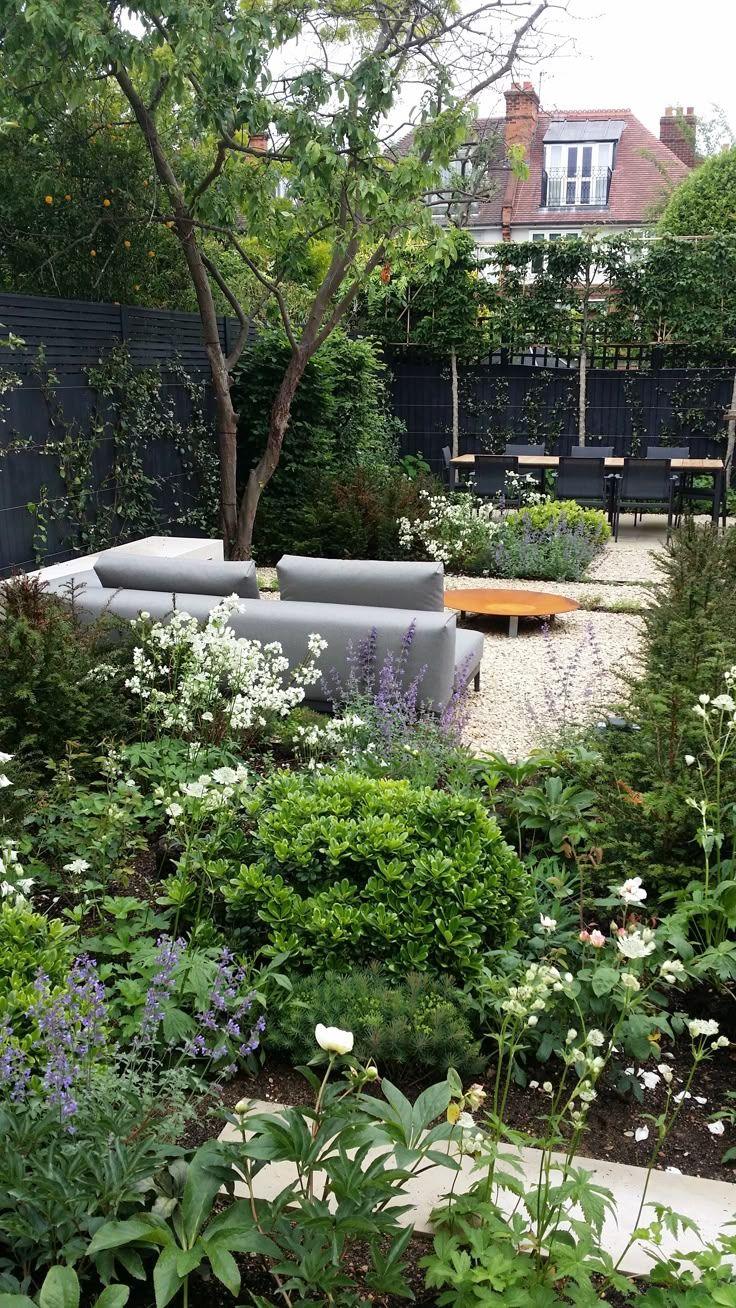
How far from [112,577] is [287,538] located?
507 cm

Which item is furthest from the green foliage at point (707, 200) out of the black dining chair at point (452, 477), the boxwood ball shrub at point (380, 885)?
the boxwood ball shrub at point (380, 885)

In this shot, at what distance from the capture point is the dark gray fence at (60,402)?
7695mm

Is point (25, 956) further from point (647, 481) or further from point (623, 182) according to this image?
point (623, 182)

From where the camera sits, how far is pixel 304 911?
9.45 feet

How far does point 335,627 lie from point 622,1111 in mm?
2871

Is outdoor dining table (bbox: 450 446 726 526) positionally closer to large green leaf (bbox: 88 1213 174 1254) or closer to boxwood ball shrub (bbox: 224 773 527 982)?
boxwood ball shrub (bbox: 224 773 527 982)

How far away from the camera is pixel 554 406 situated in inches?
566

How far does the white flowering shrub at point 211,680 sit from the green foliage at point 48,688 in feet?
0.55

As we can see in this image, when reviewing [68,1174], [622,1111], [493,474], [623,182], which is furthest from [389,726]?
[623,182]

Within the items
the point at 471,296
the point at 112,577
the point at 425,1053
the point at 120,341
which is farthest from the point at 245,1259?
the point at 471,296

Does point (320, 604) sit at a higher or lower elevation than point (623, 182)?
lower

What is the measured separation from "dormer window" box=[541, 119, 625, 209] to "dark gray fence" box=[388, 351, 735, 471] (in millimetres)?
20741

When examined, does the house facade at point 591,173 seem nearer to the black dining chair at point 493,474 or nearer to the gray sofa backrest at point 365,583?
the black dining chair at point 493,474

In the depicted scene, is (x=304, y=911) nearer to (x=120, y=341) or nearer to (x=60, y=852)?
(x=60, y=852)
